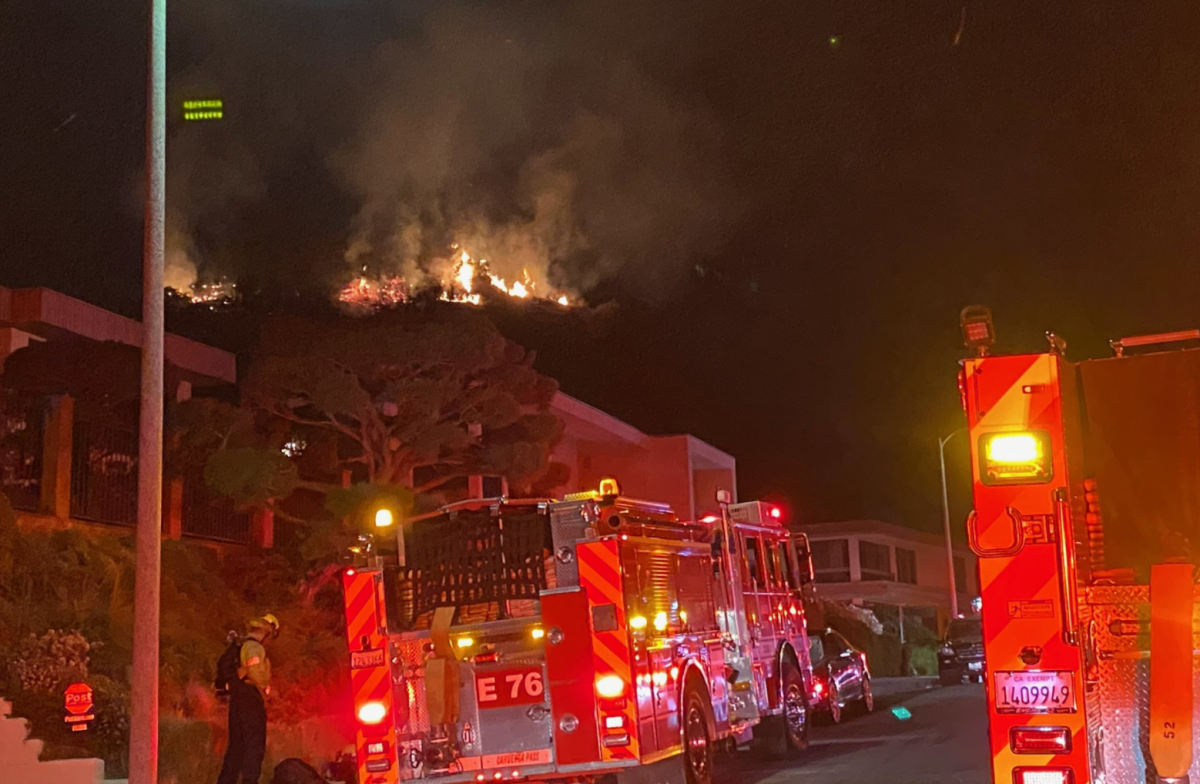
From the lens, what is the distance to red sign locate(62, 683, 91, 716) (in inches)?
507

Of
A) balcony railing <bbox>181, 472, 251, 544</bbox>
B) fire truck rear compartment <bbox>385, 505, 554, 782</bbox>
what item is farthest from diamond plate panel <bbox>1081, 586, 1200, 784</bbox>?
balcony railing <bbox>181, 472, 251, 544</bbox>

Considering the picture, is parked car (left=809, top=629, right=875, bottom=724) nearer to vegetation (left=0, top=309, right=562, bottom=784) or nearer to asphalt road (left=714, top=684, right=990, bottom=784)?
asphalt road (left=714, top=684, right=990, bottom=784)

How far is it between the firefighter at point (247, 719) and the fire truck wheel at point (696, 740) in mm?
3316

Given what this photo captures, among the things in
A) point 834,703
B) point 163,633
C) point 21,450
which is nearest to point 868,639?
point 834,703

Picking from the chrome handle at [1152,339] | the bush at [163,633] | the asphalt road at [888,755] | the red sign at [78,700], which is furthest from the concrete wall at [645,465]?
the chrome handle at [1152,339]

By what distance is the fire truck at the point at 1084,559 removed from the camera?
5703 millimetres

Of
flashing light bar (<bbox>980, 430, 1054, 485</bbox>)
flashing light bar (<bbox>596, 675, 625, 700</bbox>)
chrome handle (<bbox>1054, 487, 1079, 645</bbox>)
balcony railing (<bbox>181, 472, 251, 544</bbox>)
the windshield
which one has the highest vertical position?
balcony railing (<bbox>181, 472, 251, 544</bbox>)

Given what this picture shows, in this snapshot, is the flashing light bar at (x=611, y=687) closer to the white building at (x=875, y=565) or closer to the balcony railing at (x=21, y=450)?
the balcony railing at (x=21, y=450)

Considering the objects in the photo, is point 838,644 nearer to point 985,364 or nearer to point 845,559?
point 985,364

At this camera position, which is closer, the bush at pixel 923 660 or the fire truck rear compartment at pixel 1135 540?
the fire truck rear compartment at pixel 1135 540

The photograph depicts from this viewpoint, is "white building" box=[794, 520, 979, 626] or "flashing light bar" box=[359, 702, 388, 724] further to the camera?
"white building" box=[794, 520, 979, 626]

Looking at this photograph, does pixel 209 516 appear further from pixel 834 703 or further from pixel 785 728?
pixel 785 728

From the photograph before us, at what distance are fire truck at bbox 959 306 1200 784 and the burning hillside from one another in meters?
18.4

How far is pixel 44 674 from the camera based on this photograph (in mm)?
13758
